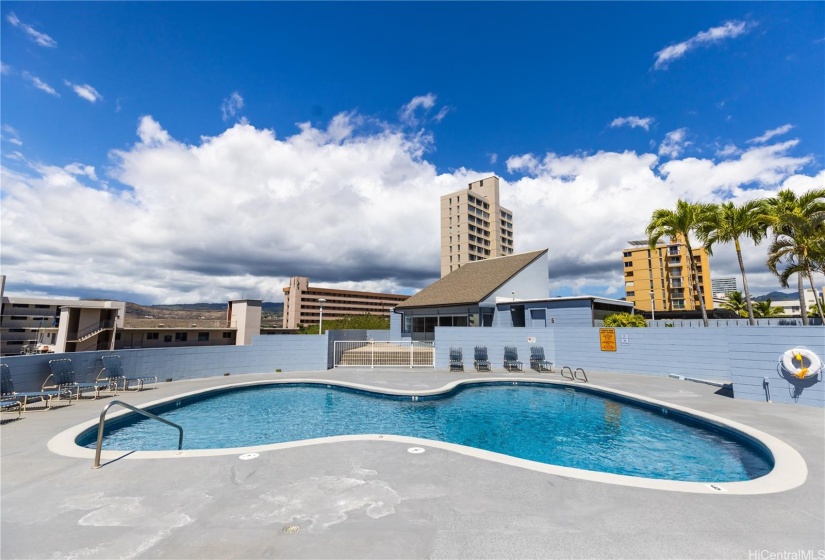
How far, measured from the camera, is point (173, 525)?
385cm

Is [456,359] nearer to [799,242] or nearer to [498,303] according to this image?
[498,303]

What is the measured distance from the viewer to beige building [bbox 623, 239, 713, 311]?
225 feet

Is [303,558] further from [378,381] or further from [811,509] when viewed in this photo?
[378,381]

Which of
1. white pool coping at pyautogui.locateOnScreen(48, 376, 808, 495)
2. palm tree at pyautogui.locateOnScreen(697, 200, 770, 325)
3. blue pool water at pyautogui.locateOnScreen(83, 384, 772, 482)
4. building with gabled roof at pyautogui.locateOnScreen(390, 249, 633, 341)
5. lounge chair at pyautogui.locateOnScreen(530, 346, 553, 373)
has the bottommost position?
blue pool water at pyautogui.locateOnScreen(83, 384, 772, 482)

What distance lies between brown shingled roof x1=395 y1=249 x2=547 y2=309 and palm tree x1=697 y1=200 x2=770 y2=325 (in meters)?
11.3

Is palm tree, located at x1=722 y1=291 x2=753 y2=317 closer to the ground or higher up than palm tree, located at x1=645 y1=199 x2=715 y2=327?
closer to the ground

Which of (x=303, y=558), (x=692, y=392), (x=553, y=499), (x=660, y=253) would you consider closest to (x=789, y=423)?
(x=692, y=392)

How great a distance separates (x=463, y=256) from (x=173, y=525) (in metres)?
68.1

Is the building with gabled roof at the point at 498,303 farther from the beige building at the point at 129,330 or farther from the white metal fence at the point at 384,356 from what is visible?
the beige building at the point at 129,330

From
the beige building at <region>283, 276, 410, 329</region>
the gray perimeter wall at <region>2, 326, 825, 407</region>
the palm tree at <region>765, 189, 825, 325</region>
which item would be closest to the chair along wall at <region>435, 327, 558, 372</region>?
the gray perimeter wall at <region>2, 326, 825, 407</region>

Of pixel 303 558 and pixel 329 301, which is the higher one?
pixel 329 301

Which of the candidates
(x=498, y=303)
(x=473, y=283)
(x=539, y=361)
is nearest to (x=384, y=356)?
(x=539, y=361)

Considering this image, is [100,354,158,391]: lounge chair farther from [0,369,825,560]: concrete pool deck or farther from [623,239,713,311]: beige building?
[623,239,713,311]: beige building

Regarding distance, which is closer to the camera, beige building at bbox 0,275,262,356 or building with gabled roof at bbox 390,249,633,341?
building with gabled roof at bbox 390,249,633,341
